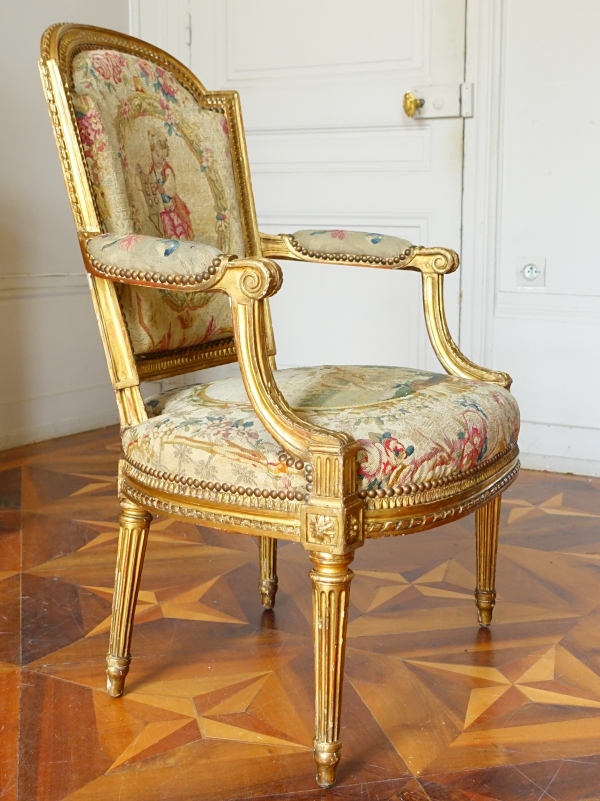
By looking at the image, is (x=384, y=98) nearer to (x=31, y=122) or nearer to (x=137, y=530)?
(x=31, y=122)

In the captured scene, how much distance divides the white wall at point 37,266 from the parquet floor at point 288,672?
0.93 metres

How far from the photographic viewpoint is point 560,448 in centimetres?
278

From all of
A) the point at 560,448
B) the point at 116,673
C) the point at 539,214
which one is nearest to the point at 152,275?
the point at 116,673

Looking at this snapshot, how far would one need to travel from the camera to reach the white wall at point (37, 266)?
303 centimetres


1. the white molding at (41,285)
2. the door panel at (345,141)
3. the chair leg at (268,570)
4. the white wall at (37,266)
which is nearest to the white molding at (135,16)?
the white wall at (37,266)

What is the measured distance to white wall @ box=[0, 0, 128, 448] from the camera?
3.03 meters

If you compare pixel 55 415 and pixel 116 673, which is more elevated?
pixel 116 673

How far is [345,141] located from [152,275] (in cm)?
186

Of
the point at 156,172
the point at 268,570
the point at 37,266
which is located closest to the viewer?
the point at 156,172

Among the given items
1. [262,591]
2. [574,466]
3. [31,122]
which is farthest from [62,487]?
[574,466]

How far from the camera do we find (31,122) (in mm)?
3084

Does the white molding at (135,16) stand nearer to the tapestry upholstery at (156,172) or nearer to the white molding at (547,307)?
the white molding at (547,307)

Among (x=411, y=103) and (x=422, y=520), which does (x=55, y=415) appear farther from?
(x=422, y=520)

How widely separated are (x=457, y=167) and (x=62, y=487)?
1.48 meters
